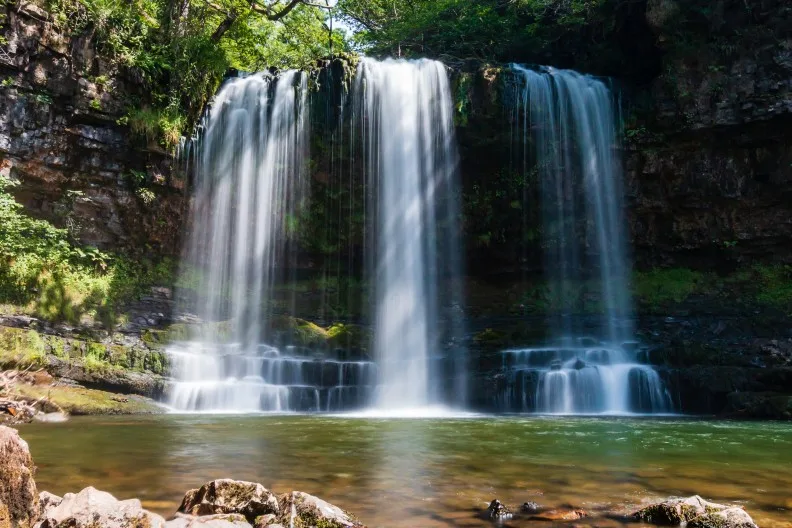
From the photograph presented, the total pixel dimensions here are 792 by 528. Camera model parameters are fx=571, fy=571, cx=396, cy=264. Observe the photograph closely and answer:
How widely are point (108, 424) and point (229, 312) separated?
7584mm

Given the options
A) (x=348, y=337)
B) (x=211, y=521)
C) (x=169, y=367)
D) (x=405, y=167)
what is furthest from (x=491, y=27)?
(x=211, y=521)

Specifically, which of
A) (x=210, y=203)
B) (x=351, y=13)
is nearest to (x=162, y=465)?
(x=210, y=203)

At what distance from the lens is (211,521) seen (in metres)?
3.05

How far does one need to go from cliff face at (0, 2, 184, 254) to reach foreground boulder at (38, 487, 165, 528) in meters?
13.7

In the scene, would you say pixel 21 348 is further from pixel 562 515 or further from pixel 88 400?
pixel 562 515

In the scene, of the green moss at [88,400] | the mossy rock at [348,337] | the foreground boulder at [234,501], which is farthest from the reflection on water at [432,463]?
the mossy rock at [348,337]

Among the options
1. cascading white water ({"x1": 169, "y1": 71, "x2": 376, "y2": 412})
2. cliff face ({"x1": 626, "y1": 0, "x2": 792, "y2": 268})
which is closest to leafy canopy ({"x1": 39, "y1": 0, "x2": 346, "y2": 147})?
cascading white water ({"x1": 169, "y1": 71, "x2": 376, "y2": 412})

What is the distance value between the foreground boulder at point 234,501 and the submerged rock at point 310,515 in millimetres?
97

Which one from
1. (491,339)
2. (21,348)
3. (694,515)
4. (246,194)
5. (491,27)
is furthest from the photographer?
(491,27)

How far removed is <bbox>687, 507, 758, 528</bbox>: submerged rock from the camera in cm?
329

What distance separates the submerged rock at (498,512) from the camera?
362 cm

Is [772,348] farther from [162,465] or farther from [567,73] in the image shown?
[162,465]

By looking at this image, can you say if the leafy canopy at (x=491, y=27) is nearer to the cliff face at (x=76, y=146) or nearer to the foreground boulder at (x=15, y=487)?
the cliff face at (x=76, y=146)

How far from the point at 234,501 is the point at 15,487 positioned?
1.13 m
